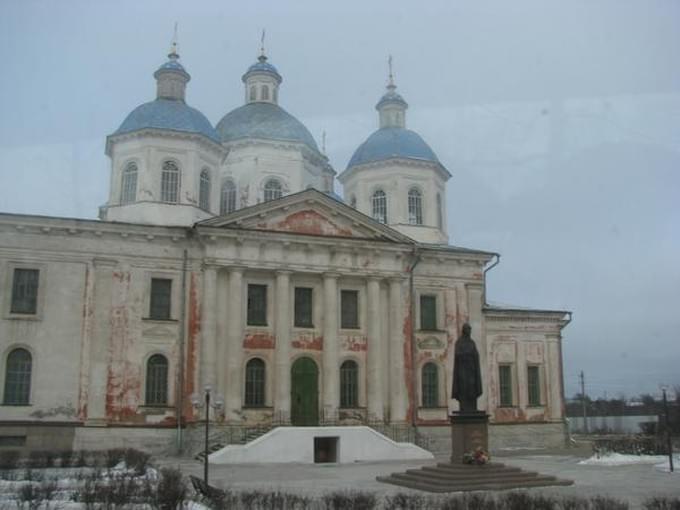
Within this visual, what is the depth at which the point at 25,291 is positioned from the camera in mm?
32750

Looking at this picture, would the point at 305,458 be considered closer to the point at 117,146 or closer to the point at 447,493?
the point at 447,493

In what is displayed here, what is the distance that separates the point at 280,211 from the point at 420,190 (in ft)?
34.3

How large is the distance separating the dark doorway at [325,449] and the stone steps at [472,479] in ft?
34.7

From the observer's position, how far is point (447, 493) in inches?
760

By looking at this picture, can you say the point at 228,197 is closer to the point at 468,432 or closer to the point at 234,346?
the point at 234,346

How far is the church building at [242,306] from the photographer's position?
3266cm

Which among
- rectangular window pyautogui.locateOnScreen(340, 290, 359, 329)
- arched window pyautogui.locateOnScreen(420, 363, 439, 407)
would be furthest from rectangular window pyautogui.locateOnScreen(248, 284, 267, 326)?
arched window pyautogui.locateOnScreen(420, 363, 439, 407)

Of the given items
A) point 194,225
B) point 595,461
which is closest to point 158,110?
point 194,225

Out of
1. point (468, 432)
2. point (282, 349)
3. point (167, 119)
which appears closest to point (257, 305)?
point (282, 349)

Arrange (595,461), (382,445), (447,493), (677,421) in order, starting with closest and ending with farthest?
1. (447,493)
2. (595,461)
3. (382,445)
4. (677,421)

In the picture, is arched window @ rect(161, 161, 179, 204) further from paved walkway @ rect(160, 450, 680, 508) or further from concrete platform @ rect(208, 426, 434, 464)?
concrete platform @ rect(208, 426, 434, 464)

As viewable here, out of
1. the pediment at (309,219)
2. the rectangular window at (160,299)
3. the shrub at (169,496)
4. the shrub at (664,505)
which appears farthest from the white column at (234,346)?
the shrub at (664,505)

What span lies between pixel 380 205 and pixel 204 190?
402 inches

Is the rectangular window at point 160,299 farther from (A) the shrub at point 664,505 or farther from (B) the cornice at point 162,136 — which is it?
(A) the shrub at point 664,505
